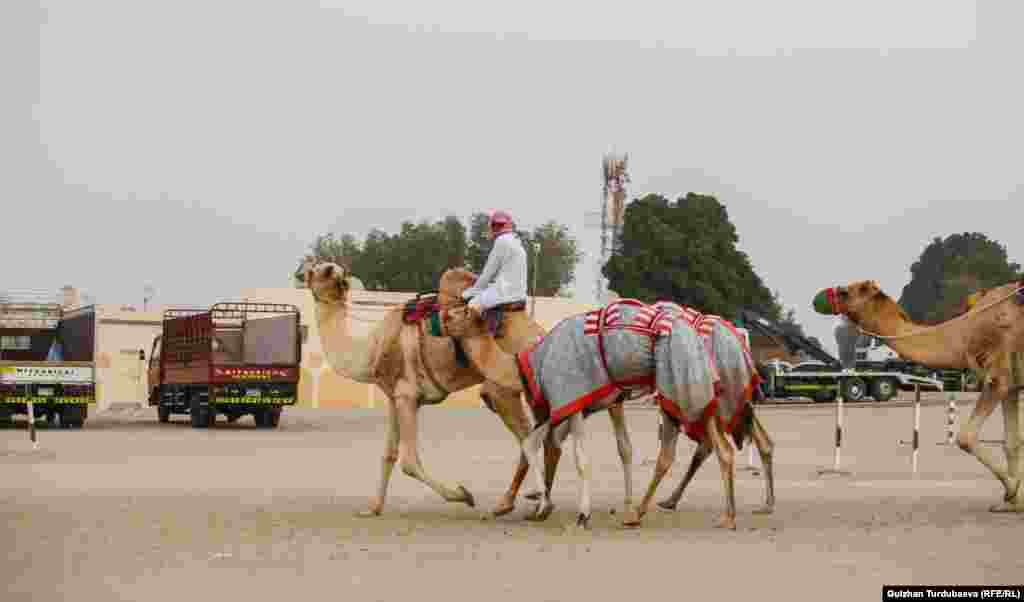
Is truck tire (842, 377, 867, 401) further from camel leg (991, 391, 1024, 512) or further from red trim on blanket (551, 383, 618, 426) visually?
red trim on blanket (551, 383, 618, 426)

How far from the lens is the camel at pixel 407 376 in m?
13.8

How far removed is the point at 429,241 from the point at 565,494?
102582 mm

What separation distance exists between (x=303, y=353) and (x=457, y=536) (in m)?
52.4

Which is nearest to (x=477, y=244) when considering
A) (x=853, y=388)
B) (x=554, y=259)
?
(x=554, y=259)

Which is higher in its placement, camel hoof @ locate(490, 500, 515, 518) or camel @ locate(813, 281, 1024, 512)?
camel @ locate(813, 281, 1024, 512)

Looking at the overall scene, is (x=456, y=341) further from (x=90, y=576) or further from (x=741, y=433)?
(x=90, y=576)

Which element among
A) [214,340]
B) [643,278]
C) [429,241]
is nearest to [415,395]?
[214,340]

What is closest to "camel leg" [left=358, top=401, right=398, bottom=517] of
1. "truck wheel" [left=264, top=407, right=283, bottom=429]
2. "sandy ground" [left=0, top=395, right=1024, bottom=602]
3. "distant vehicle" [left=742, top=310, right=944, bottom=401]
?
"sandy ground" [left=0, top=395, right=1024, bottom=602]

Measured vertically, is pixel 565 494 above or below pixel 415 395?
below

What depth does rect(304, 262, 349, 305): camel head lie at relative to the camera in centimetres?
1451

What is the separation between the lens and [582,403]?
1283cm

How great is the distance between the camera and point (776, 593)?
9039 millimetres

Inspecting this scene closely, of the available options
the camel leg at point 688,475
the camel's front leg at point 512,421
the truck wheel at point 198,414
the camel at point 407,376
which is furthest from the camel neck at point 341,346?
the truck wheel at point 198,414

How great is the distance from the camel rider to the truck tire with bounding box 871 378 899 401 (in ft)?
152
